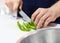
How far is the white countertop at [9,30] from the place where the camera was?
77 centimetres

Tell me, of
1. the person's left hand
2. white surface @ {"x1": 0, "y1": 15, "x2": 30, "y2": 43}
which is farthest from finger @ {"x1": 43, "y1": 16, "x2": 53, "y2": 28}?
white surface @ {"x1": 0, "y1": 15, "x2": 30, "y2": 43}

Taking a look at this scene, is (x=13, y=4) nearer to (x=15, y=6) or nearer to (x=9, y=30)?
(x=15, y=6)

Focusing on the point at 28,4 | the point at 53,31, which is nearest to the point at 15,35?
the point at 53,31

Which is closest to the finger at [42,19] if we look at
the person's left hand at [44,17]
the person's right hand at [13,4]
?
the person's left hand at [44,17]

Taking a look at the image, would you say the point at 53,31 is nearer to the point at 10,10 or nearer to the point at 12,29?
the point at 12,29

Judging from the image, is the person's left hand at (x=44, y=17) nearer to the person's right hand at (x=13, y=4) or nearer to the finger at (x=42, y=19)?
the finger at (x=42, y=19)

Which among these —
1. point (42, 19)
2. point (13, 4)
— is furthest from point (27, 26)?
point (13, 4)

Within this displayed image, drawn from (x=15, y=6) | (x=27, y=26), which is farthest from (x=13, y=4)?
(x=27, y=26)

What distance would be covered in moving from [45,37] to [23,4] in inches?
14.3

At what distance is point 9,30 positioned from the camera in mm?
865

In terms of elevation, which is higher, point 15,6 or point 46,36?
point 15,6

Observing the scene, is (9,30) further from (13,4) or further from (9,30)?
(13,4)

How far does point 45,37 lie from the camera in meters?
0.83

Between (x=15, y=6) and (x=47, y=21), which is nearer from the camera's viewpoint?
(x=47, y=21)
